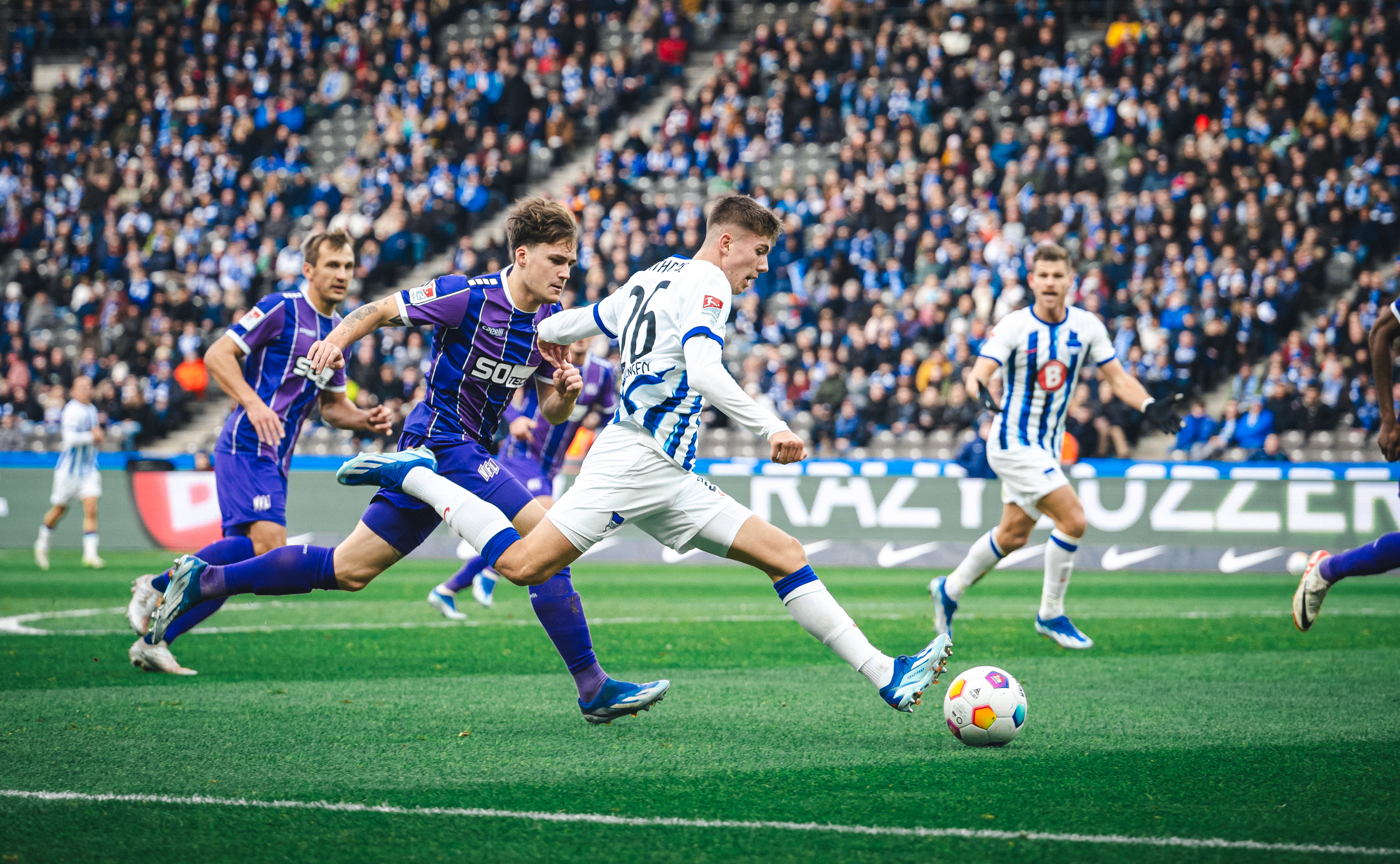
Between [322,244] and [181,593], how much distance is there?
7.53ft

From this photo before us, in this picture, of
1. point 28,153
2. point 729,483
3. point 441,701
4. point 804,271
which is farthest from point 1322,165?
point 28,153

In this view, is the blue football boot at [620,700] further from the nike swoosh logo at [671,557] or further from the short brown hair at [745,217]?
the nike swoosh logo at [671,557]

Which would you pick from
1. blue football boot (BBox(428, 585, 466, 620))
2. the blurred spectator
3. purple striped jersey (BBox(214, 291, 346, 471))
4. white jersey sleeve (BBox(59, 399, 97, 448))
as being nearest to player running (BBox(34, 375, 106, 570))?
white jersey sleeve (BBox(59, 399, 97, 448))

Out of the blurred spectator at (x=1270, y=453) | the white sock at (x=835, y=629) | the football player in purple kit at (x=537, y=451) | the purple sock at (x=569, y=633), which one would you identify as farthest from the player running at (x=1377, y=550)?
the blurred spectator at (x=1270, y=453)

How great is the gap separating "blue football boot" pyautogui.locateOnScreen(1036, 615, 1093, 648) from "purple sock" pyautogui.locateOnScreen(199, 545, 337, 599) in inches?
195

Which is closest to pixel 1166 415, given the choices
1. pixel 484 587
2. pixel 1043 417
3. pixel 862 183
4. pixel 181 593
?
pixel 1043 417

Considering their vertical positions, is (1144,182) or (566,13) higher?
(566,13)

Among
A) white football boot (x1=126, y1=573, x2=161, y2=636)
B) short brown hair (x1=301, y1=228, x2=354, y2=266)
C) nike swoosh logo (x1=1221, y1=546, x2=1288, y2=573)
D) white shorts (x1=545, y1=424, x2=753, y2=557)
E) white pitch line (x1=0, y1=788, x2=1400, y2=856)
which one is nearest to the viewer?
white pitch line (x1=0, y1=788, x2=1400, y2=856)

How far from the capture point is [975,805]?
4367 mm

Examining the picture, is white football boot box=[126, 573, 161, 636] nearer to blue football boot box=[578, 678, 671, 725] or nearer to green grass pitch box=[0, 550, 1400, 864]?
green grass pitch box=[0, 550, 1400, 864]

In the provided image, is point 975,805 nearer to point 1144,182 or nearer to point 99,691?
point 99,691

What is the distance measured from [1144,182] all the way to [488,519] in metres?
16.9

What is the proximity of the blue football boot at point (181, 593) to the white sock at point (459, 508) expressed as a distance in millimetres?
1267

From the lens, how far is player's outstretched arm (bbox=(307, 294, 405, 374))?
5.90 metres
